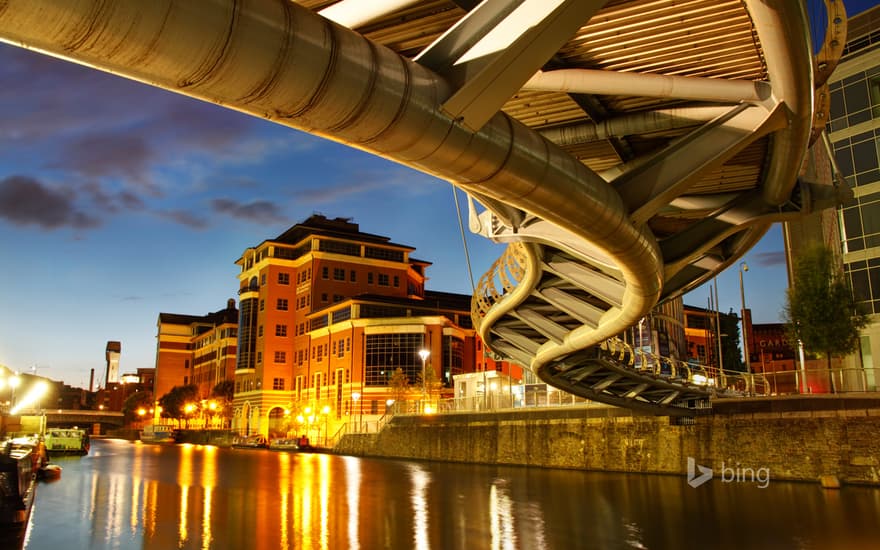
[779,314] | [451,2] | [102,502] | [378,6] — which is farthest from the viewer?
[779,314]

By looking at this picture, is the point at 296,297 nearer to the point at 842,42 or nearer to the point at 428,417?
the point at 428,417

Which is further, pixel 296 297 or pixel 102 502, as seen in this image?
pixel 296 297

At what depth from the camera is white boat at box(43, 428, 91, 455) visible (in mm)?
50688

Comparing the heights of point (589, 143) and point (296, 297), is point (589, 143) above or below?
below

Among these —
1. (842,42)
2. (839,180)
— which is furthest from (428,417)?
(842,42)

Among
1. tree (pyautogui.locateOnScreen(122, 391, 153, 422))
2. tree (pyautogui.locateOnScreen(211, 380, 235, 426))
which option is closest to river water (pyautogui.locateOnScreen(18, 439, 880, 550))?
tree (pyautogui.locateOnScreen(211, 380, 235, 426))

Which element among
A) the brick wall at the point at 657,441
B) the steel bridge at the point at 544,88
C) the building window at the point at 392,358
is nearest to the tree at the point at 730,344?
the building window at the point at 392,358

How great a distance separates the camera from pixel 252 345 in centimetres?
8875

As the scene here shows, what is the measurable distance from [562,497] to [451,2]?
18.8 metres

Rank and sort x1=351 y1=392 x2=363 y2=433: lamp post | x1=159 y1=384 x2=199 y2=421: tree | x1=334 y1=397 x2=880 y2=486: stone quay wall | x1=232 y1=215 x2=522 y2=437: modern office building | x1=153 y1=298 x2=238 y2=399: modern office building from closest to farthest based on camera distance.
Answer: x1=334 y1=397 x2=880 y2=486: stone quay wall, x1=351 y1=392 x2=363 y2=433: lamp post, x1=232 y1=215 x2=522 y2=437: modern office building, x1=159 y1=384 x2=199 y2=421: tree, x1=153 y1=298 x2=238 y2=399: modern office building

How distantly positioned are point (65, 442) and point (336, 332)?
29.8 metres

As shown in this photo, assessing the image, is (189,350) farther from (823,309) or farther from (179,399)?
(823,309)

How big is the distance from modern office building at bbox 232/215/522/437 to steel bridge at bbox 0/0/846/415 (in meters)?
49.9

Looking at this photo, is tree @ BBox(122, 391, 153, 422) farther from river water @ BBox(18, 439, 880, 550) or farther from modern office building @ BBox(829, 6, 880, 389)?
modern office building @ BBox(829, 6, 880, 389)
